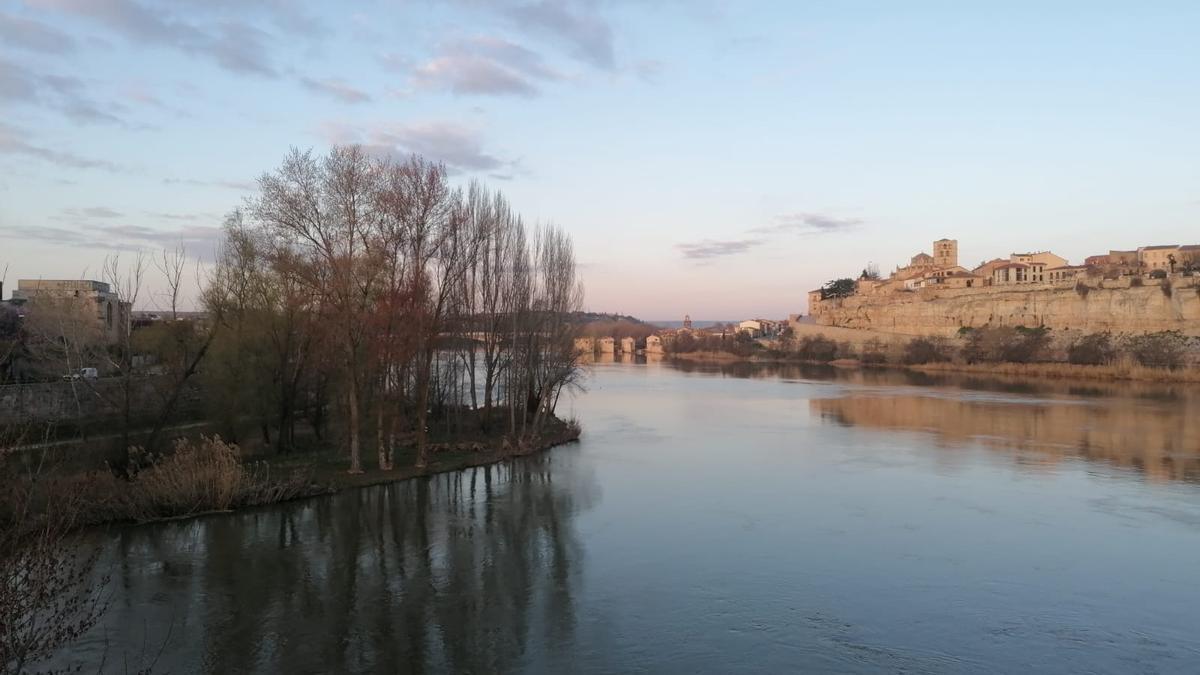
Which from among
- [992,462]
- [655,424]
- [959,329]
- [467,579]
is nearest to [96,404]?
[467,579]

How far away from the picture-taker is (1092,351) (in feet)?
159

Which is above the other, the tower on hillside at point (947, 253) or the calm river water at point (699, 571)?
the tower on hillside at point (947, 253)

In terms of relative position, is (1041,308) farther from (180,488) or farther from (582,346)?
(180,488)

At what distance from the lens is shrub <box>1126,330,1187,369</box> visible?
1770 inches

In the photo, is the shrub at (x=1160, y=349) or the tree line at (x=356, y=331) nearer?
the tree line at (x=356, y=331)

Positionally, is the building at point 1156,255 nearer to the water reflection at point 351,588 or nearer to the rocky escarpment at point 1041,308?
the rocky escarpment at point 1041,308

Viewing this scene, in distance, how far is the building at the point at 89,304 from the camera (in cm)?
1461

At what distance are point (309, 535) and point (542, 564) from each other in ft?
12.7

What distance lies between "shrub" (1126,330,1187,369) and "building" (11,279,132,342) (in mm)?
50566

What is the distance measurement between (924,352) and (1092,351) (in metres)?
13.4

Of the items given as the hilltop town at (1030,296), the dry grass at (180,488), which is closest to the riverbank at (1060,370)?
the hilltop town at (1030,296)

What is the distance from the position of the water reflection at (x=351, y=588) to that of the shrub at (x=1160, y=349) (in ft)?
148

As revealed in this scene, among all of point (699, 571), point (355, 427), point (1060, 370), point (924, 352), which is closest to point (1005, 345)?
point (1060, 370)

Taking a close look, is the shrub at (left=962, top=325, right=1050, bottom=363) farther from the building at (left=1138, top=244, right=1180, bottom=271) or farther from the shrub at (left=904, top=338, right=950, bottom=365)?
the building at (left=1138, top=244, right=1180, bottom=271)
